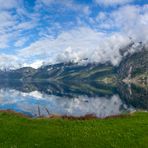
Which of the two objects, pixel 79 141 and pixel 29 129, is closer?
pixel 79 141

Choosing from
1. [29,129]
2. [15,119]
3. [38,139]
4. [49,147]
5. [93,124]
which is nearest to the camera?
[49,147]

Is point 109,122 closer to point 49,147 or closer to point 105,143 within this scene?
point 105,143

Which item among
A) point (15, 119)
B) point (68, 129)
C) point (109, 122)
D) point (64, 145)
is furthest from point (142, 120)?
point (15, 119)

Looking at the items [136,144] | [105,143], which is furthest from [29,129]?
[136,144]

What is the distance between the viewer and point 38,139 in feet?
90.1

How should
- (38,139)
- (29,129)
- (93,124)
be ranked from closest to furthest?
(38,139), (29,129), (93,124)

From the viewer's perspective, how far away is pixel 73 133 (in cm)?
2966

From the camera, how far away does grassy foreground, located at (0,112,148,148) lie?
26.0 m

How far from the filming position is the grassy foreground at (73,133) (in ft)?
85.4

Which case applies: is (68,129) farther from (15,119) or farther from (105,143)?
(15,119)

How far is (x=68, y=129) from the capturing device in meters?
31.3

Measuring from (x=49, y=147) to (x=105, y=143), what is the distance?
4987 millimetres

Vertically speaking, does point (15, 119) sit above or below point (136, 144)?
above

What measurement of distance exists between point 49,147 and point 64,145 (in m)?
1.36
